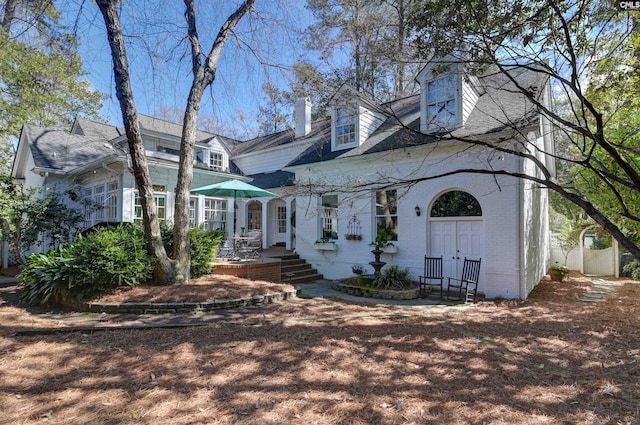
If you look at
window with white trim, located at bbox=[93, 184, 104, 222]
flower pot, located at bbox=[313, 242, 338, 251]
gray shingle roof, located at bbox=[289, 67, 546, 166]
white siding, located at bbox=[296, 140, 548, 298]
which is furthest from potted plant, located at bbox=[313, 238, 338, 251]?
window with white trim, located at bbox=[93, 184, 104, 222]

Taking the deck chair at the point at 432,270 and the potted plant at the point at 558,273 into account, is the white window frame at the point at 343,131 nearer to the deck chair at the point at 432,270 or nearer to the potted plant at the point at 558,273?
the deck chair at the point at 432,270

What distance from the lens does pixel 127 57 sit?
25.5ft

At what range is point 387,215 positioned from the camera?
11.2 m

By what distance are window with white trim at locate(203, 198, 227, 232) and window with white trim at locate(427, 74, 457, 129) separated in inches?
379

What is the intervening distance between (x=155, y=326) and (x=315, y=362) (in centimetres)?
302

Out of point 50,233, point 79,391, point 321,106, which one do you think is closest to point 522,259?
point 321,106

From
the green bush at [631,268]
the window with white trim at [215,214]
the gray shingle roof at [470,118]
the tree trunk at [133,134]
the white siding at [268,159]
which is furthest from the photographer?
the white siding at [268,159]

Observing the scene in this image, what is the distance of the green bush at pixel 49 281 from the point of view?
6.96 meters

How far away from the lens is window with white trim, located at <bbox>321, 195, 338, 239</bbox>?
1249 centimetres

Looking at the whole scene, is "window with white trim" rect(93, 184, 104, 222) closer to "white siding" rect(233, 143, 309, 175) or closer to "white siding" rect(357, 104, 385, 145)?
"white siding" rect(233, 143, 309, 175)

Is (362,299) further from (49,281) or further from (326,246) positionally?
(49,281)

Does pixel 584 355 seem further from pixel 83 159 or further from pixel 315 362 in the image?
pixel 83 159

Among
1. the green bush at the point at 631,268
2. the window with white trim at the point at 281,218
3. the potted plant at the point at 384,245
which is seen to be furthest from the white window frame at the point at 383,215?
the green bush at the point at 631,268

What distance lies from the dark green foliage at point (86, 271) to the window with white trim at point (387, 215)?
274 inches
